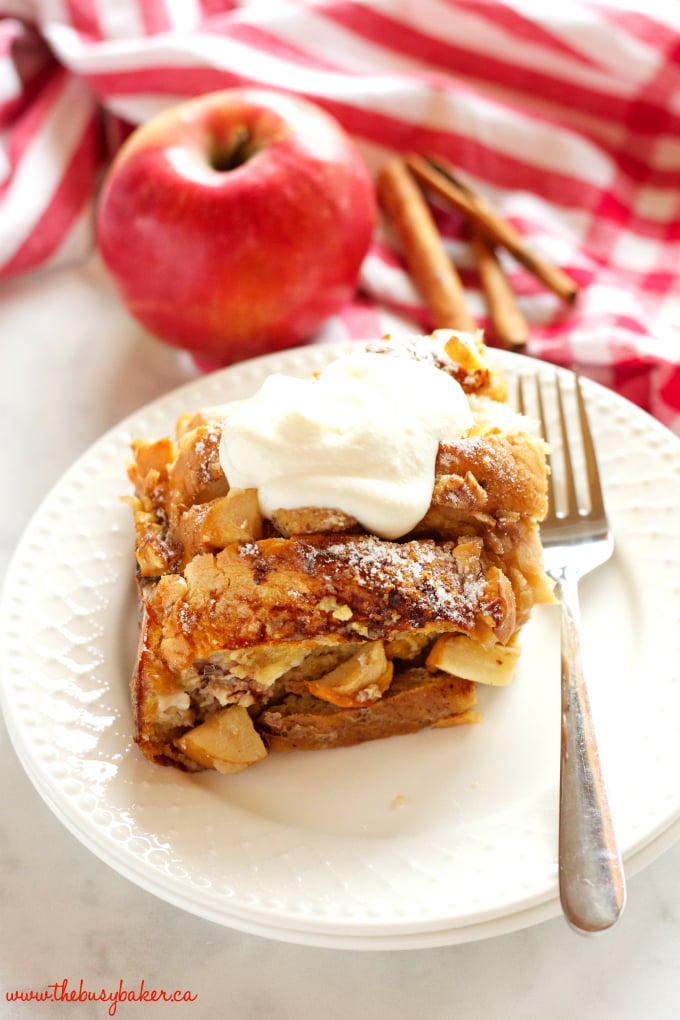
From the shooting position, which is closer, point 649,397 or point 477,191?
point 649,397

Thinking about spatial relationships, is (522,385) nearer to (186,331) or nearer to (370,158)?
(186,331)

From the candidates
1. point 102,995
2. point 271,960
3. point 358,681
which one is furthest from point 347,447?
point 102,995

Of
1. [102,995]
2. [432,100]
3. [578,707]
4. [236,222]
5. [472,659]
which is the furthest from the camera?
[432,100]

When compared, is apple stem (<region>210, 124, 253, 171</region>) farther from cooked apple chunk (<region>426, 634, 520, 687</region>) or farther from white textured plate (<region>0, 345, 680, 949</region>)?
cooked apple chunk (<region>426, 634, 520, 687</region>)

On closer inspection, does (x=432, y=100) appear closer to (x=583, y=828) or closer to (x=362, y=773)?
(x=362, y=773)

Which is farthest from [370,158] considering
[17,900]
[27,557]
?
[17,900]
